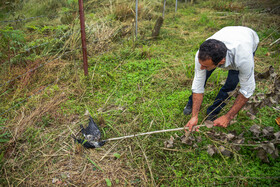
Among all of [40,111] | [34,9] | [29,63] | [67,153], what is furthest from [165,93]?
[34,9]

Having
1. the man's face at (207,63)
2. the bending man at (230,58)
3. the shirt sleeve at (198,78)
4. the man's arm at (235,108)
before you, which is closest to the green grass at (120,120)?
the man's arm at (235,108)

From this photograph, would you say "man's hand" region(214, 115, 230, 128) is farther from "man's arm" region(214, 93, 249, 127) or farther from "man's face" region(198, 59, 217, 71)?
"man's face" region(198, 59, 217, 71)

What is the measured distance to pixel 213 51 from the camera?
1566 mm

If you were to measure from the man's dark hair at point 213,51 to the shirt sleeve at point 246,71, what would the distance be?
0.18m

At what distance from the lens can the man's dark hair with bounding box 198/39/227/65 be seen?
157 centimetres

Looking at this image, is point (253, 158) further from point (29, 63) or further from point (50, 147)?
point (29, 63)

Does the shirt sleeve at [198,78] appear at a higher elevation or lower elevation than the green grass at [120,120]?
higher

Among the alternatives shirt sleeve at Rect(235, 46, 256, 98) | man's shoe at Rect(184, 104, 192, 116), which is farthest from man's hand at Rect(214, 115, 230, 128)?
man's shoe at Rect(184, 104, 192, 116)

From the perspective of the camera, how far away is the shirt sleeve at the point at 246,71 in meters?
1.66

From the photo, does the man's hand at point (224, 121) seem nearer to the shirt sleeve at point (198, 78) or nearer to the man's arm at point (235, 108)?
the man's arm at point (235, 108)

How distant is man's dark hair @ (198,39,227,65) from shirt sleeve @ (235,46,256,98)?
18 centimetres

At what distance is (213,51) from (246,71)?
0.40 metres

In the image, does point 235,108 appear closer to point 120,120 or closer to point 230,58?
point 230,58

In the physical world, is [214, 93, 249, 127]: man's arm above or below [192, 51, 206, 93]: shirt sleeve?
below
